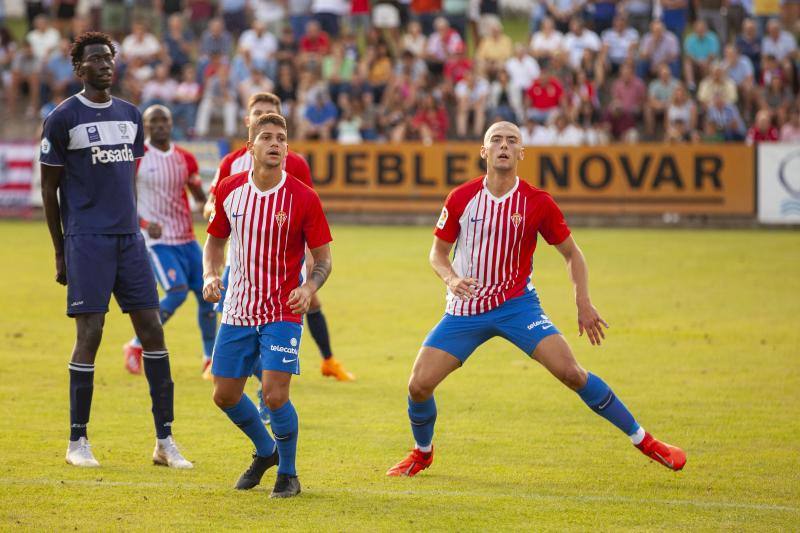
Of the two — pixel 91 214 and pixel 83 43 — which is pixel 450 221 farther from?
pixel 83 43

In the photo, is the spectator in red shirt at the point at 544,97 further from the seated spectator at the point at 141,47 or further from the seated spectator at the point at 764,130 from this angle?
the seated spectator at the point at 141,47

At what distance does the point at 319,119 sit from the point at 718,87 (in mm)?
8446

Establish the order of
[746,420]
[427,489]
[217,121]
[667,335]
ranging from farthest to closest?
1. [217,121]
2. [667,335]
3. [746,420]
4. [427,489]

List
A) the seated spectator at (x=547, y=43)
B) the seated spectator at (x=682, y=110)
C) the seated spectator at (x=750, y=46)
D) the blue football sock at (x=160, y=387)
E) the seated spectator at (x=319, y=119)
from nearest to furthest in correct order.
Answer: the blue football sock at (x=160, y=387) < the seated spectator at (x=682, y=110) < the seated spectator at (x=319, y=119) < the seated spectator at (x=750, y=46) < the seated spectator at (x=547, y=43)

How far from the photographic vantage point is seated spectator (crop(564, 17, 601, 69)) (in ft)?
93.0

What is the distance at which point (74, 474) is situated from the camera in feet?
26.3

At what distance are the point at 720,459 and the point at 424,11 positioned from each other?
23215mm

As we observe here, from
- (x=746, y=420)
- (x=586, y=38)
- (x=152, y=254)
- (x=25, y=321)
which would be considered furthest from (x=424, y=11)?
(x=746, y=420)

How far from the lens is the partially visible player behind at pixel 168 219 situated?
11883 millimetres

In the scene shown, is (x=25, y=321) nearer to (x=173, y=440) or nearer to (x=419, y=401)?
(x=173, y=440)

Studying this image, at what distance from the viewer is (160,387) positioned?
27.9 ft

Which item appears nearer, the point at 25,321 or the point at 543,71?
the point at 25,321

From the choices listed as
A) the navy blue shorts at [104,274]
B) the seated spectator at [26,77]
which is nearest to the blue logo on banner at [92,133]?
the navy blue shorts at [104,274]

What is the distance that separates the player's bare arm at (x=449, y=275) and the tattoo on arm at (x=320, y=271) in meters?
0.72
